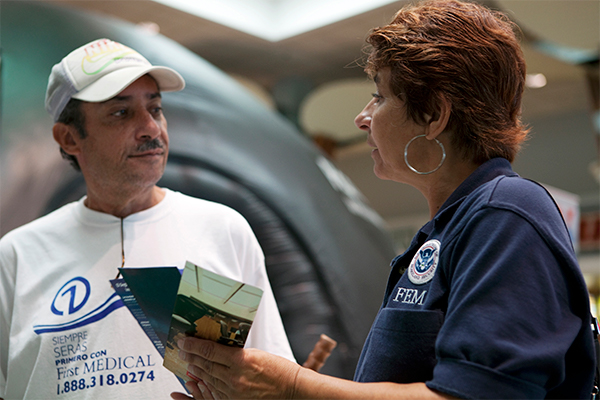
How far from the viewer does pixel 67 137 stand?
170 centimetres

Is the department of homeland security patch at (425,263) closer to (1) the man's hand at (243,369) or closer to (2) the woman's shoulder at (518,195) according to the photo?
(2) the woman's shoulder at (518,195)

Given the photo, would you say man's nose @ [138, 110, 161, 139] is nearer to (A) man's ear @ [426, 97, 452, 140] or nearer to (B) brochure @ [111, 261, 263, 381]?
(B) brochure @ [111, 261, 263, 381]

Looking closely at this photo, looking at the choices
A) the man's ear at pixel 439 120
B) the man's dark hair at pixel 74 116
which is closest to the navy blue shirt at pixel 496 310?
the man's ear at pixel 439 120

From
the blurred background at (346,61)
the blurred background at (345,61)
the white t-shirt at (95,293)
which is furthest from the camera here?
the blurred background at (346,61)

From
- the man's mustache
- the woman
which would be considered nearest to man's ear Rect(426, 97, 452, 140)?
the woman

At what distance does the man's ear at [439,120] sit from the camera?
38.4 inches

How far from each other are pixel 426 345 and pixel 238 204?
210 cm

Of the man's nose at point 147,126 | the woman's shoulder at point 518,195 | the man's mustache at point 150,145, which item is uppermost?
the man's nose at point 147,126

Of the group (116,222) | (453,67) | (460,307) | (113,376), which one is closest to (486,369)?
(460,307)

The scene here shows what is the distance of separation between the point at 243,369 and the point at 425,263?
1.05 ft

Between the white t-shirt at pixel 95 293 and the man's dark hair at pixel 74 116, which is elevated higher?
the man's dark hair at pixel 74 116

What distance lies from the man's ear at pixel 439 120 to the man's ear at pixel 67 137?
106 cm

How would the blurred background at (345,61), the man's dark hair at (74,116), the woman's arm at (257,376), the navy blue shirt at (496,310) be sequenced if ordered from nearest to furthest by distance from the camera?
the navy blue shirt at (496,310)
the woman's arm at (257,376)
the man's dark hair at (74,116)
the blurred background at (345,61)

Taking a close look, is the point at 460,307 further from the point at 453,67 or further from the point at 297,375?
the point at 453,67
